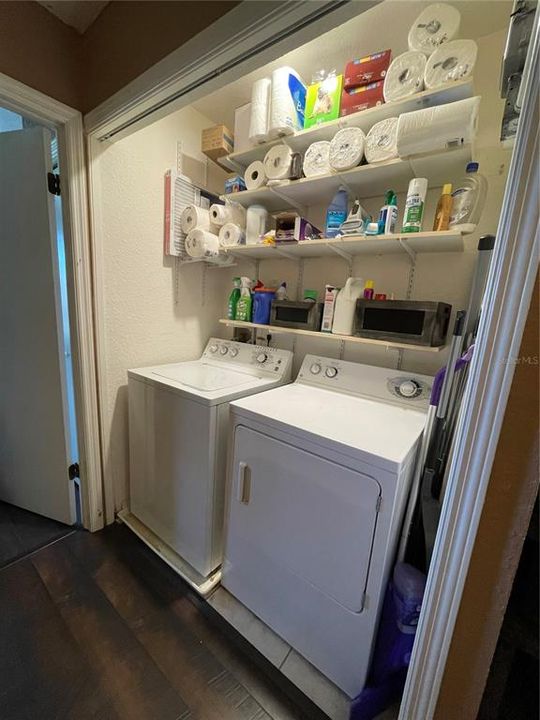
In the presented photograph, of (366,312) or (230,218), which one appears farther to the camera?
(230,218)

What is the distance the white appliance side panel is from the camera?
1.38 meters

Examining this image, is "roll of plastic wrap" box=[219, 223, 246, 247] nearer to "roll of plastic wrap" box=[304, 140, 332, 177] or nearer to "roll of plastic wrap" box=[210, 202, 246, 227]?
"roll of plastic wrap" box=[210, 202, 246, 227]

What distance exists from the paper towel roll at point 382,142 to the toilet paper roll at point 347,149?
3cm

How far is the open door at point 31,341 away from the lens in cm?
148

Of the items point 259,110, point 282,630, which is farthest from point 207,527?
point 259,110

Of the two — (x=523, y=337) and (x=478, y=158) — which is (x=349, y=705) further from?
(x=478, y=158)

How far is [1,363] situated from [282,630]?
213 centimetres

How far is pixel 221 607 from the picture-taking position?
138cm

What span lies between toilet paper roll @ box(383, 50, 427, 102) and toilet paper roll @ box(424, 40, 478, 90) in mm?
32

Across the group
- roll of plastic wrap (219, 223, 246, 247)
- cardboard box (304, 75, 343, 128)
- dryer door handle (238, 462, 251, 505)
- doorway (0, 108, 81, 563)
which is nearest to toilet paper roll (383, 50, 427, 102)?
cardboard box (304, 75, 343, 128)

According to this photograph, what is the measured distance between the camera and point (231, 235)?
1801mm

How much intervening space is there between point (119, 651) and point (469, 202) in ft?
7.54

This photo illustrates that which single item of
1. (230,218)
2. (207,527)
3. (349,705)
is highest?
(230,218)

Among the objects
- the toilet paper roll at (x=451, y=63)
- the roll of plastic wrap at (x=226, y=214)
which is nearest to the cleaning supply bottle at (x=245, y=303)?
the roll of plastic wrap at (x=226, y=214)
